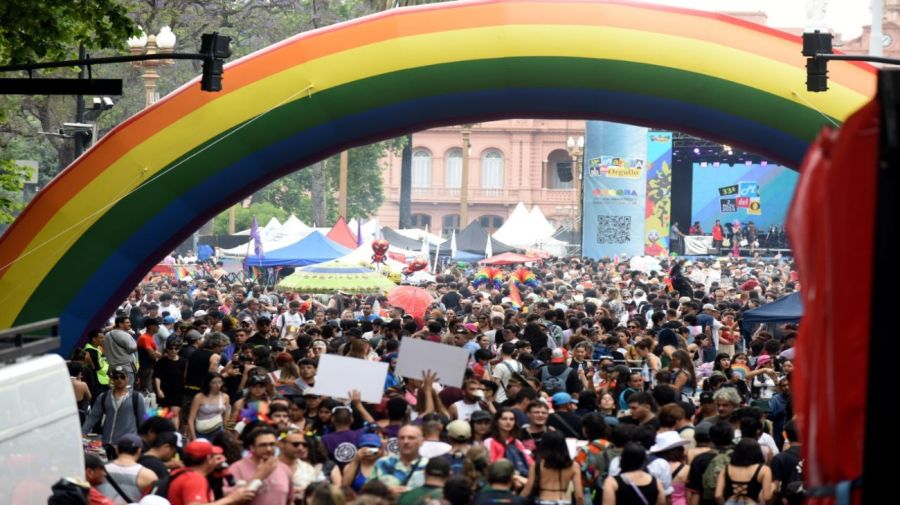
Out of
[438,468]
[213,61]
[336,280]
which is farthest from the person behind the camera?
[336,280]

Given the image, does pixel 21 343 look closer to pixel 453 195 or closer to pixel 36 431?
pixel 36 431

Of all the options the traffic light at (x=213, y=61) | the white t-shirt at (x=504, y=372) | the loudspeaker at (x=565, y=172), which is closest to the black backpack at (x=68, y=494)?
the white t-shirt at (x=504, y=372)

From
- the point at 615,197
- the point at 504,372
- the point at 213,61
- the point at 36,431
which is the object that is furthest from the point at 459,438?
the point at 615,197

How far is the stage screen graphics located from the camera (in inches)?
2298

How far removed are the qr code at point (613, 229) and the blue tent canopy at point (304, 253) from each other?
11.9 meters

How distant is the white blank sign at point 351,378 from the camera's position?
1105cm

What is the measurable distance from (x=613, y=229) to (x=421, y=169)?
52.3m

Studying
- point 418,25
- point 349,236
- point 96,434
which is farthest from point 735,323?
point 349,236

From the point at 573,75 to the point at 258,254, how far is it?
18.7m

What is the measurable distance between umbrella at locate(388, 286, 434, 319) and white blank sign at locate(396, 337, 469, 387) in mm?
12199

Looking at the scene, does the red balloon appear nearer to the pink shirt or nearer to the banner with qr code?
the banner with qr code

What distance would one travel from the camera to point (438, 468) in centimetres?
824

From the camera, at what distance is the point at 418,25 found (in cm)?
1529

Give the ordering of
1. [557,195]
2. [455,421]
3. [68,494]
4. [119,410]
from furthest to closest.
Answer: [557,195]
[119,410]
[455,421]
[68,494]
